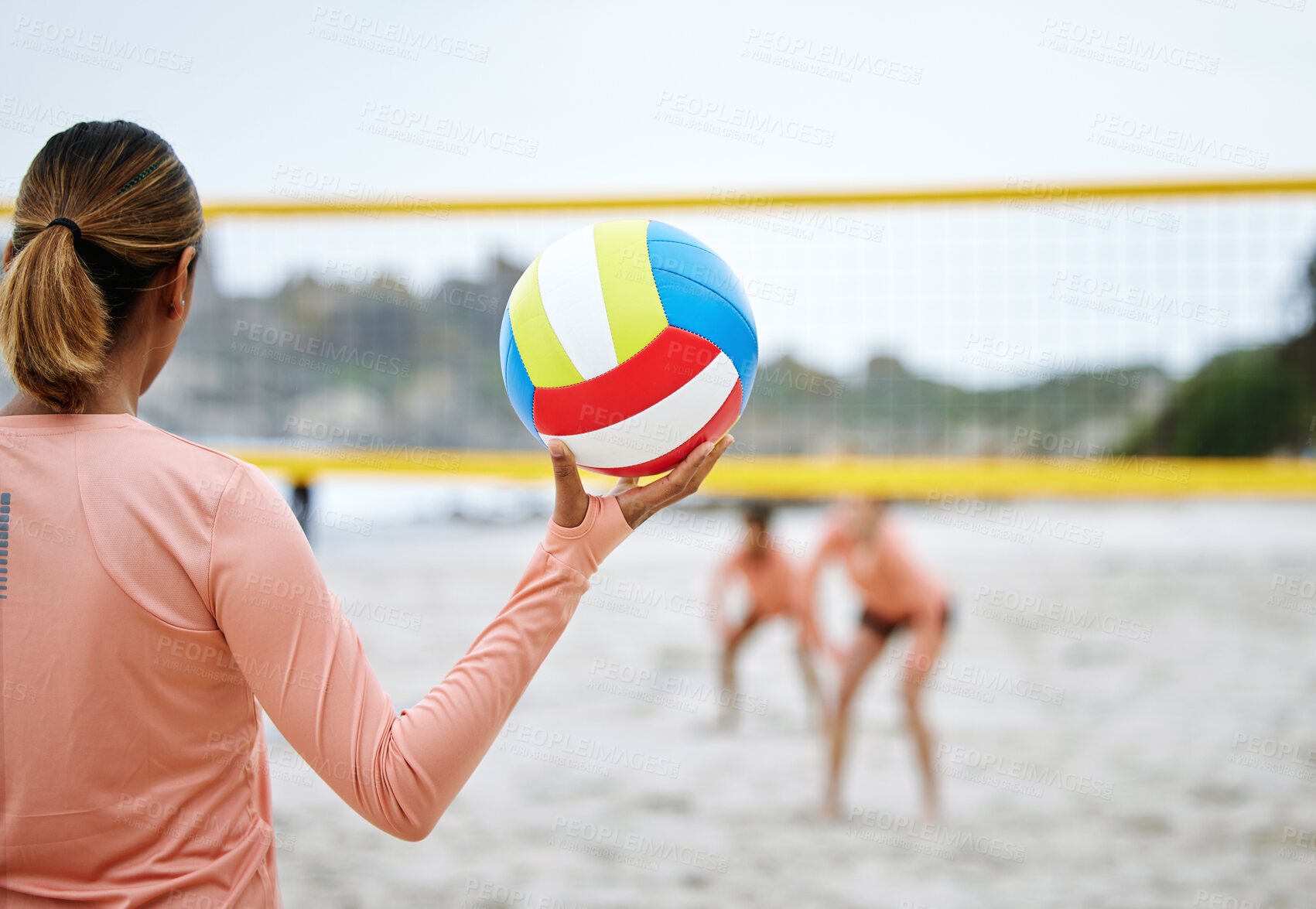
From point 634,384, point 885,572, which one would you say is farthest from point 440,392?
point 634,384

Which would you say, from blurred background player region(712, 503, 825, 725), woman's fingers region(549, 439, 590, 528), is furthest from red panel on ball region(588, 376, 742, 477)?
blurred background player region(712, 503, 825, 725)

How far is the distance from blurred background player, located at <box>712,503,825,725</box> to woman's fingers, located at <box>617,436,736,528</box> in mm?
3867

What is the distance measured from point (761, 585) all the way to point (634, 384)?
3.88 metres

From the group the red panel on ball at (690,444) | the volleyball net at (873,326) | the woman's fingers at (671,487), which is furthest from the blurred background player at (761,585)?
the woman's fingers at (671,487)

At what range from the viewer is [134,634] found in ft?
2.59

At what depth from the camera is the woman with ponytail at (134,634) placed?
786mm

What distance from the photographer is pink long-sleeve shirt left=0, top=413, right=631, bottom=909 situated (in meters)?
0.78

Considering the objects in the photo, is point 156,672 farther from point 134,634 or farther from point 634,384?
point 634,384

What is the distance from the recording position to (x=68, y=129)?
0.86 m

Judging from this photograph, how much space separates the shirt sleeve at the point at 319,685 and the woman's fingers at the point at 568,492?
0.20m

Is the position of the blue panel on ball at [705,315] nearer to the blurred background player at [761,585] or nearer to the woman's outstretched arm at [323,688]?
the woman's outstretched arm at [323,688]

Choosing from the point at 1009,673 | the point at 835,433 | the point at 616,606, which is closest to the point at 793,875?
the point at 835,433

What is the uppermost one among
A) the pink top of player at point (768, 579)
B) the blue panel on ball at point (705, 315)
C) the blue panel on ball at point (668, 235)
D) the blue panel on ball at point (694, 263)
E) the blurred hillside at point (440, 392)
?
the blue panel on ball at point (668, 235)

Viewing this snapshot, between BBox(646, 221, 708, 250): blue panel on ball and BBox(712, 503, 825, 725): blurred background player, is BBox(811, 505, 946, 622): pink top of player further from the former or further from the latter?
BBox(646, 221, 708, 250): blue panel on ball
